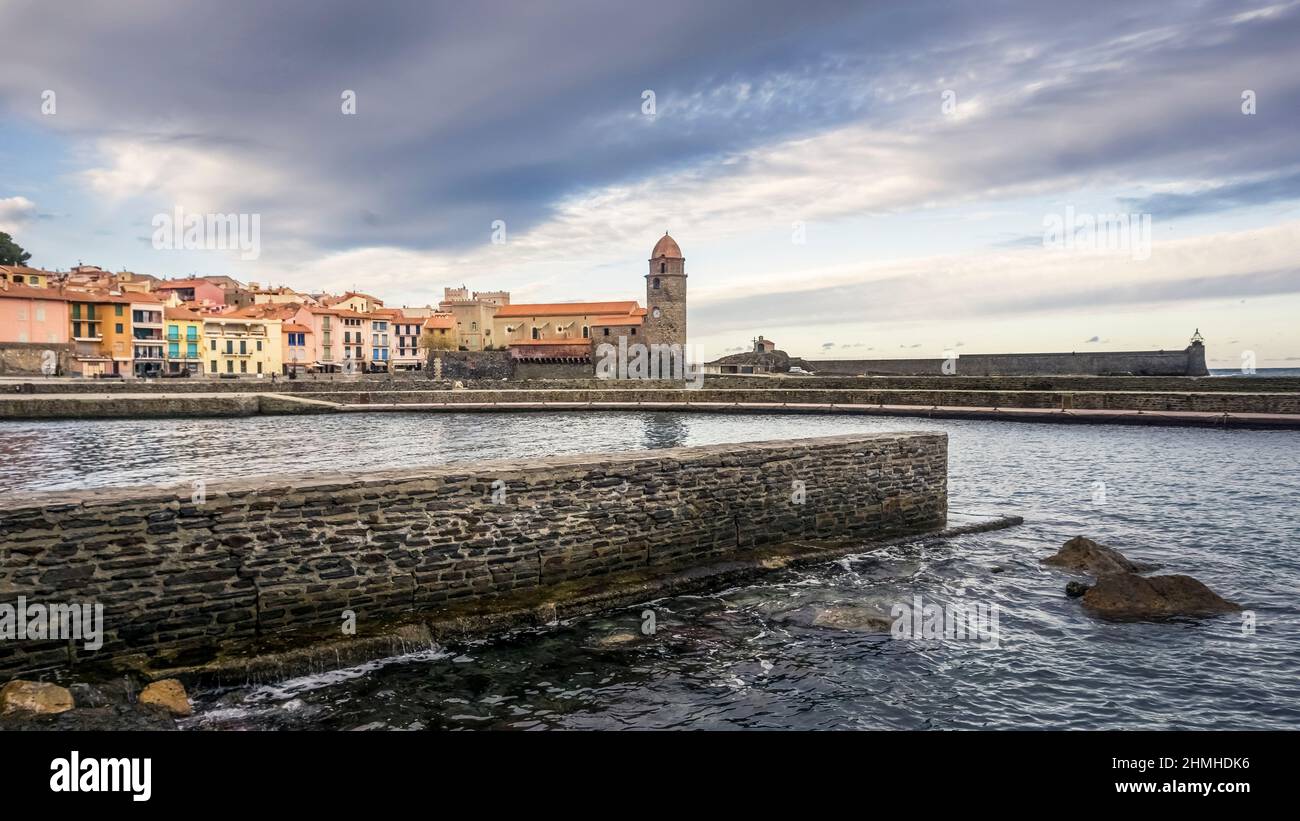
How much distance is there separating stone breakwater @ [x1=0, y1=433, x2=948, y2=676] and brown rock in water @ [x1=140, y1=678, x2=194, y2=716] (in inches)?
16.9

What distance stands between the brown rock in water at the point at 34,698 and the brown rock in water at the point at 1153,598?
10.8 meters

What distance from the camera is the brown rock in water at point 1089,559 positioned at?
1155 cm

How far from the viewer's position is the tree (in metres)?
91.6

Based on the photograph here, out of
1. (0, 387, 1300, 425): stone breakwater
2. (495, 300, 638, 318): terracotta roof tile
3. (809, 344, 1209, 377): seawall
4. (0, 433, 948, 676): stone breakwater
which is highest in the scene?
(495, 300, 638, 318): terracotta roof tile

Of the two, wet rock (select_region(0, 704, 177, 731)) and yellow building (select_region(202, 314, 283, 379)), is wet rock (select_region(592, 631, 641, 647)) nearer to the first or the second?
wet rock (select_region(0, 704, 177, 731))

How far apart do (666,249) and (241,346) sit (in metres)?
48.8

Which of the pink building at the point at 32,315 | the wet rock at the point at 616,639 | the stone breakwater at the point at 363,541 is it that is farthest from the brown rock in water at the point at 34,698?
the pink building at the point at 32,315

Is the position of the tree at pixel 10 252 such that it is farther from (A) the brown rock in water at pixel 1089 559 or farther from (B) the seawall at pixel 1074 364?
(A) the brown rock in water at pixel 1089 559

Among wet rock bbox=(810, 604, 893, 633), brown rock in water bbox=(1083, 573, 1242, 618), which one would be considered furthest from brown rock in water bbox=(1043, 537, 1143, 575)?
wet rock bbox=(810, 604, 893, 633)

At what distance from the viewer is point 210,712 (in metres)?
6.64

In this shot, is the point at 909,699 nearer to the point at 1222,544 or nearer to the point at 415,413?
the point at 1222,544

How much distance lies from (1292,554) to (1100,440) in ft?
59.6

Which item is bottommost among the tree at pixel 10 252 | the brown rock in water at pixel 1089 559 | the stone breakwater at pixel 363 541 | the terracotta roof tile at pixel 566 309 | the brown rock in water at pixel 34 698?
the brown rock in water at pixel 1089 559
